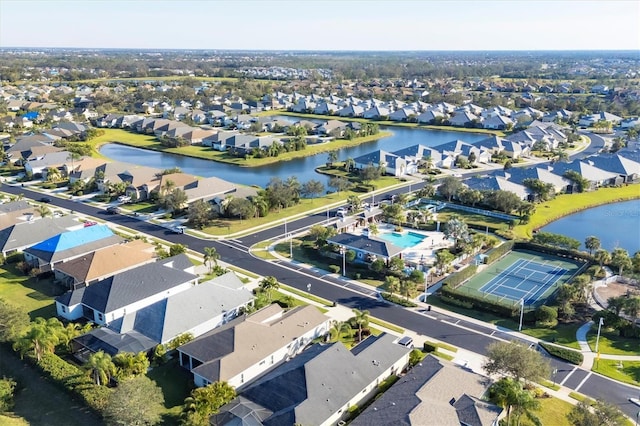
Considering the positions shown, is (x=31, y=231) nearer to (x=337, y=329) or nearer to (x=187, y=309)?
(x=187, y=309)

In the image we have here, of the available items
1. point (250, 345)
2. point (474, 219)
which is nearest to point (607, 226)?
point (474, 219)

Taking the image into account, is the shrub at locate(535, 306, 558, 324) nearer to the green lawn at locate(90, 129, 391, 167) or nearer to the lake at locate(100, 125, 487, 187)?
the lake at locate(100, 125, 487, 187)

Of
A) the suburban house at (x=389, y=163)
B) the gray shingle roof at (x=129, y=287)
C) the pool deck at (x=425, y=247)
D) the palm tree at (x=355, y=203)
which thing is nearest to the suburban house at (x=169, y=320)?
the gray shingle roof at (x=129, y=287)

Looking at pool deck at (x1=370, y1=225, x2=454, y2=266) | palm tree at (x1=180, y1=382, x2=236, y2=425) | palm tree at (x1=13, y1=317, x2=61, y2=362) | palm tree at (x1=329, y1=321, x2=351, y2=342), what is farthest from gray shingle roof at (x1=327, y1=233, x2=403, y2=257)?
palm tree at (x1=13, y1=317, x2=61, y2=362)

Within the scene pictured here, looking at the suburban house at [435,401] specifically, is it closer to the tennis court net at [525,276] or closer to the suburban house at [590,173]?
the tennis court net at [525,276]

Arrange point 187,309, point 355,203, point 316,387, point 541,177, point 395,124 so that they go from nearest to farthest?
point 316,387
point 187,309
point 355,203
point 541,177
point 395,124

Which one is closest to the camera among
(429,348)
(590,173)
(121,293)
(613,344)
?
(429,348)
